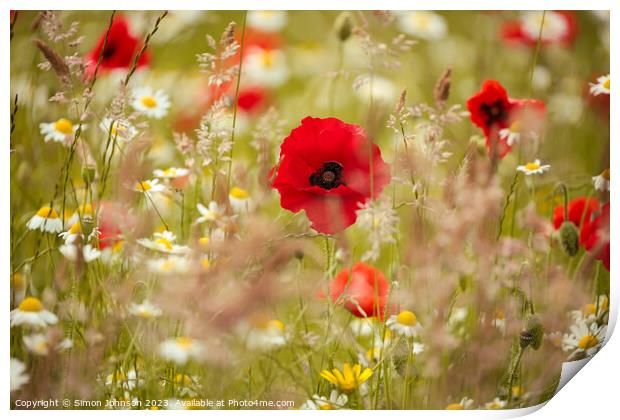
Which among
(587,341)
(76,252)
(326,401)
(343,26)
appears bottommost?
(326,401)

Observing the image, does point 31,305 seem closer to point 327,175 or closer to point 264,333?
point 264,333

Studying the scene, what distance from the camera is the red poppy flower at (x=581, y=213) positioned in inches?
51.7

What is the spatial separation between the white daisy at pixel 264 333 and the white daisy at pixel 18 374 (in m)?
0.33

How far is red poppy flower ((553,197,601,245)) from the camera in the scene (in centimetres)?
131

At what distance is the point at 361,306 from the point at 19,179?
0.54 metres

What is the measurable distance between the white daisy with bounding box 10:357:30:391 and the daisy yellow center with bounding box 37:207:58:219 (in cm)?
22

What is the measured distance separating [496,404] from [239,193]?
51 cm

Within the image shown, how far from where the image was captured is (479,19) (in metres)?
1.28

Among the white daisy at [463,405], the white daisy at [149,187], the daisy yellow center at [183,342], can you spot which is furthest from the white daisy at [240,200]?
the white daisy at [463,405]

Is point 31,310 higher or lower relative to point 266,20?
lower

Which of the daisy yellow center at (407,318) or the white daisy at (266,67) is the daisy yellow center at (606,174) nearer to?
the daisy yellow center at (407,318)

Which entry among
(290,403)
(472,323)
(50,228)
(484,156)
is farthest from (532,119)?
(50,228)

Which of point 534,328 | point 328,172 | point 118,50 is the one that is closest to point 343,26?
point 328,172

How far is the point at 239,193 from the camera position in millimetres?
1265
